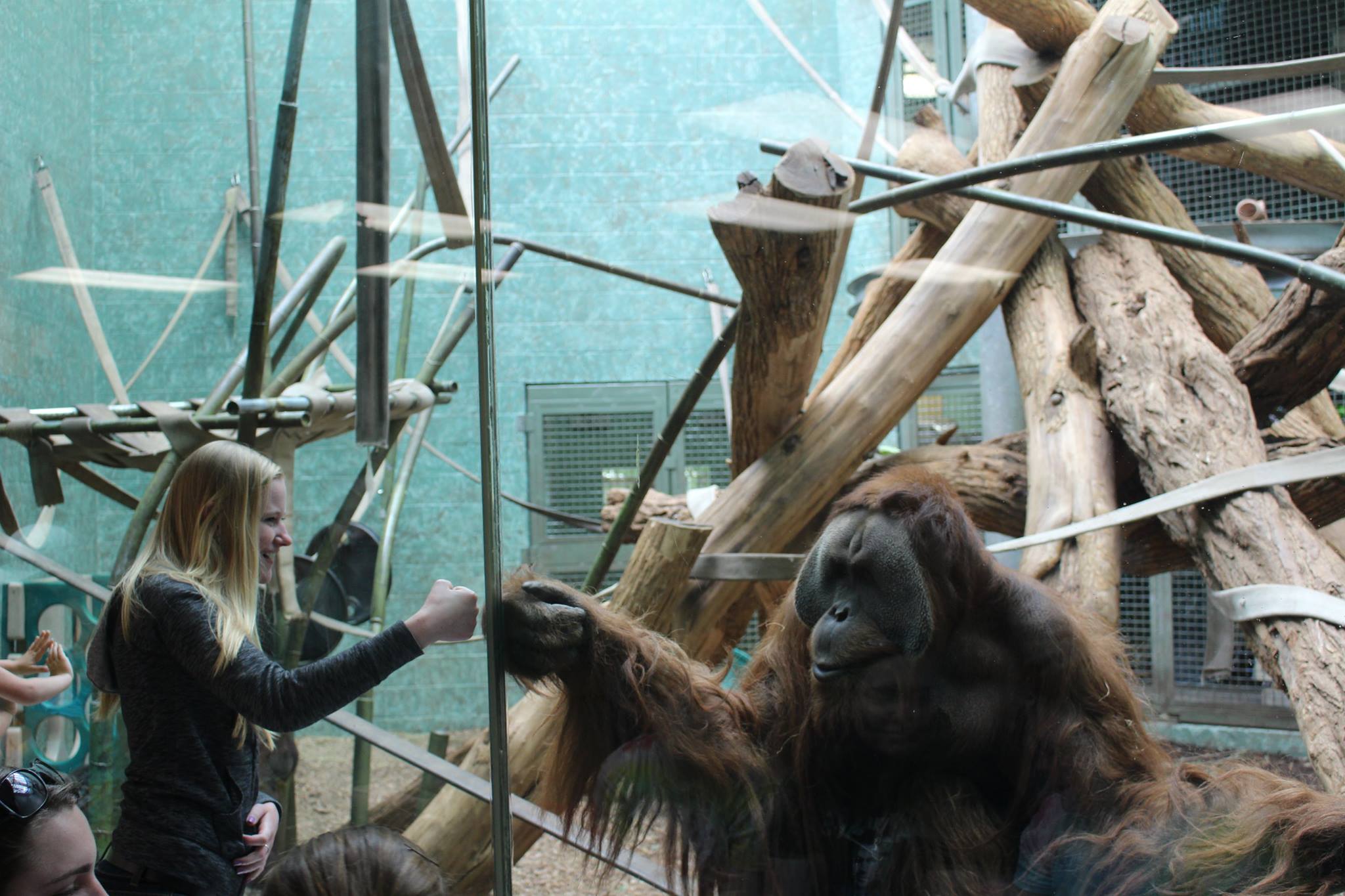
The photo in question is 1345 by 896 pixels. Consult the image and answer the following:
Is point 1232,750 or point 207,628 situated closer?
point 207,628

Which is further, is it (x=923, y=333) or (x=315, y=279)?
(x=315, y=279)

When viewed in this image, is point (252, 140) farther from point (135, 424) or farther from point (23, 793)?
point (23, 793)

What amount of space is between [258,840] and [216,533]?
0.56 meters

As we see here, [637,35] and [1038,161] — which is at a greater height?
[637,35]

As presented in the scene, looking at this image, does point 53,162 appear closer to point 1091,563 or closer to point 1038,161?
point 1038,161

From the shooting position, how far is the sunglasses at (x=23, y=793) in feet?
4.10

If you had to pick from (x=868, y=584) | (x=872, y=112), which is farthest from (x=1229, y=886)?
Result: (x=872, y=112)

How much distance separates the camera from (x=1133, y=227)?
2049 mm

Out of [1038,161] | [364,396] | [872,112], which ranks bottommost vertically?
[364,396]

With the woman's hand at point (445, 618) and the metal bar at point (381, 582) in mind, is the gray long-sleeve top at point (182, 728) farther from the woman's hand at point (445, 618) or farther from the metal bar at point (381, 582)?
the metal bar at point (381, 582)

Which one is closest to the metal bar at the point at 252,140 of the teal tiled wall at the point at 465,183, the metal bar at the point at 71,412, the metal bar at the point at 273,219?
the teal tiled wall at the point at 465,183

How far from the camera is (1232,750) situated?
6.13 feet

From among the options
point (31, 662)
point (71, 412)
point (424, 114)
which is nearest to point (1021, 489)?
point (424, 114)

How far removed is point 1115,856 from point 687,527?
0.90 m
